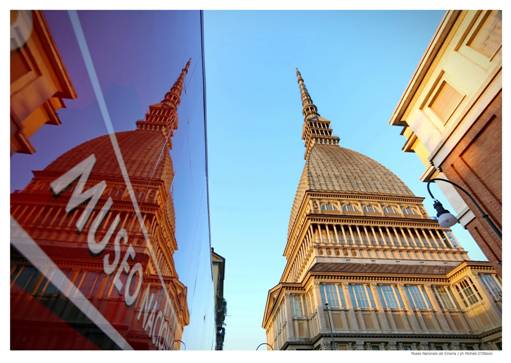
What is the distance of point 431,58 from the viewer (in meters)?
9.47

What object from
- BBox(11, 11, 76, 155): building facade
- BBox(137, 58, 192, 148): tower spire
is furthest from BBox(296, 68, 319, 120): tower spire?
BBox(11, 11, 76, 155): building facade

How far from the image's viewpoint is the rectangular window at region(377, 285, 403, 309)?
26156 mm

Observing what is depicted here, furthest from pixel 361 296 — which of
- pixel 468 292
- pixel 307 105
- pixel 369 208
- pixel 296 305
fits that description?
Answer: pixel 307 105

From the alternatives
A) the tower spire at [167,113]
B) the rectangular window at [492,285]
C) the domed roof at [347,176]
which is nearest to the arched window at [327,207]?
the domed roof at [347,176]

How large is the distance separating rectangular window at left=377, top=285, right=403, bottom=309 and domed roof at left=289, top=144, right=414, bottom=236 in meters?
18.5

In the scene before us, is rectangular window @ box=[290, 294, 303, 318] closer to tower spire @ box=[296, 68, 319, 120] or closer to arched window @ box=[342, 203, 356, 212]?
arched window @ box=[342, 203, 356, 212]

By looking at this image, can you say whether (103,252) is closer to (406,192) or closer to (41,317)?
(41,317)

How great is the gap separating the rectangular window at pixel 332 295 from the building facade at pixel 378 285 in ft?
0.35

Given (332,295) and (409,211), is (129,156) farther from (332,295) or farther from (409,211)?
(409,211)

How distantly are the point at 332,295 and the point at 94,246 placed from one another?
26620 millimetres

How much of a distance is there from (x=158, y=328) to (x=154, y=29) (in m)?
6.20
